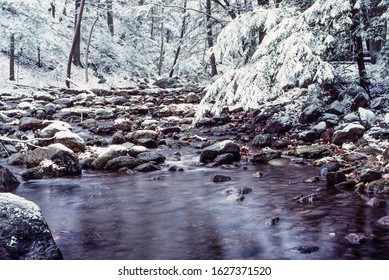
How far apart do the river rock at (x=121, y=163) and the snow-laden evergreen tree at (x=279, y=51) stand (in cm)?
251

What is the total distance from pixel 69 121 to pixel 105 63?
61.3ft

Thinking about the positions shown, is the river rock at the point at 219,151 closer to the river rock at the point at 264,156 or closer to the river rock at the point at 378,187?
the river rock at the point at 264,156

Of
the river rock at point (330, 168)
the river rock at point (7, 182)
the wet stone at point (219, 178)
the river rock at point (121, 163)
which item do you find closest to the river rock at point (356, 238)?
the river rock at point (330, 168)

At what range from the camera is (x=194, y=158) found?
30.2 feet

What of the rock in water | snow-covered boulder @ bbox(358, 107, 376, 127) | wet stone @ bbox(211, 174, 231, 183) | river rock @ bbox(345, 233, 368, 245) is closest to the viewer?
the rock in water

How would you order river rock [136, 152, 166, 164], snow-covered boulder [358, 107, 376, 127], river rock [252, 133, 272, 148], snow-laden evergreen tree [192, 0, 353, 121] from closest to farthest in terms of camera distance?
river rock [136, 152, 166, 164] → snow-laden evergreen tree [192, 0, 353, 121] → snow-covered boulder [358, 107, 376, 127] → river rock [252, 133, 272, 148]

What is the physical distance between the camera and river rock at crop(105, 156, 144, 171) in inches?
327

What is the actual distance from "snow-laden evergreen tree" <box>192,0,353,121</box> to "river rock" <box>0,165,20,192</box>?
4.62m

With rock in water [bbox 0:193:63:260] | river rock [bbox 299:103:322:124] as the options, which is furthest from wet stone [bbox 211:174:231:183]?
river rock [bbox 299:103:322:124]

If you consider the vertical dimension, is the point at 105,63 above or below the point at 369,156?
above

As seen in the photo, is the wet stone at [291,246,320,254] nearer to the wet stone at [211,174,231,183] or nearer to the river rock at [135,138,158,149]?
the wet stone at [211,174,231,183]

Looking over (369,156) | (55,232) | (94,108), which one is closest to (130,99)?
(94,108)

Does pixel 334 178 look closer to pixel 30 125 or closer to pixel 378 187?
pixel 378 187
